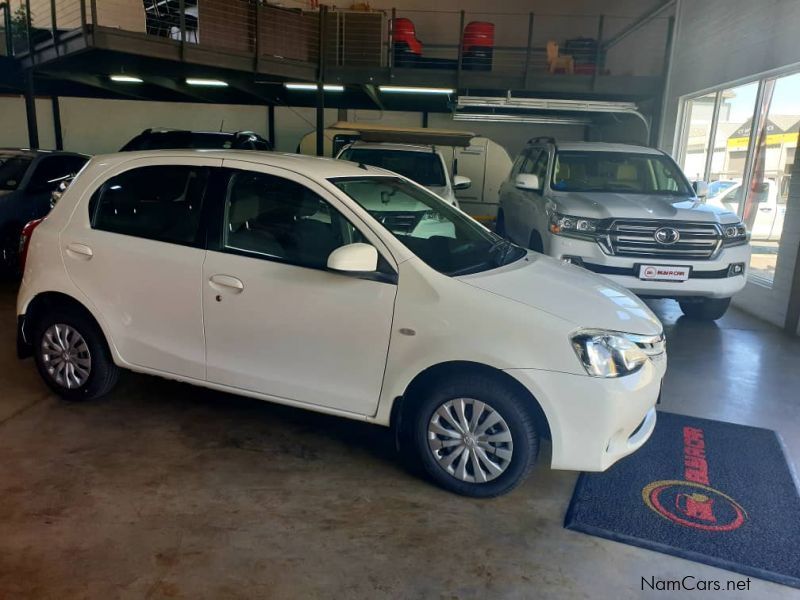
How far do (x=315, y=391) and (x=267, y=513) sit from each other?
65 centimetres

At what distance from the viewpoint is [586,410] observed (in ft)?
8.95

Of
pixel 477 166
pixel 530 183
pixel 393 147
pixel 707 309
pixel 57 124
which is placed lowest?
→ pixel 707 309

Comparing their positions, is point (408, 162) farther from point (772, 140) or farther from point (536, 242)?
point (772, 140)

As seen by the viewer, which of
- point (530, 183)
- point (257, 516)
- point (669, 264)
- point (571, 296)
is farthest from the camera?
point (530, 183)

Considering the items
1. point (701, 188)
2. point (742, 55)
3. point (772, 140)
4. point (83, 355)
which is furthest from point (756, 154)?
point (83, 355)

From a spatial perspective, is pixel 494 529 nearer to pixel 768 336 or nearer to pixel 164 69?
pixel 768 336

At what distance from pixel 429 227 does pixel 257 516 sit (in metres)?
1.86

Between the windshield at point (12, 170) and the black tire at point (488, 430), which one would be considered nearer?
the black tire at point (488, 430)

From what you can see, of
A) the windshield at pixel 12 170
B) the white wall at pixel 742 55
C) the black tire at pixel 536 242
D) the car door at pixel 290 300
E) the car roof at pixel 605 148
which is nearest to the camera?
the car door at pixel 290 300

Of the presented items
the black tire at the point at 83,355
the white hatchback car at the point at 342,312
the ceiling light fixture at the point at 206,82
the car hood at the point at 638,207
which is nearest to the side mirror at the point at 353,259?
the white hatchback car at the point at 342,312

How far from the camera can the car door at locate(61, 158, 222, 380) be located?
11.1 ft

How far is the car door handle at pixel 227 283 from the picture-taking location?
3.23 metres

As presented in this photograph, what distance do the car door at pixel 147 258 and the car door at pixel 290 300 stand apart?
14 cm

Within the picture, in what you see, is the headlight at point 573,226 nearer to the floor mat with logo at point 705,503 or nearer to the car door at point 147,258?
the floor mat with logo at point 705,503
